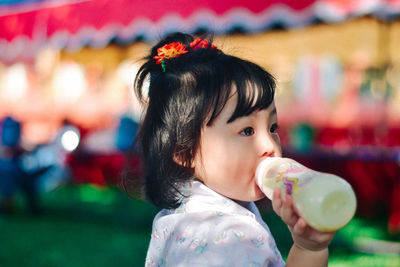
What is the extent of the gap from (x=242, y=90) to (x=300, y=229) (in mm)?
426

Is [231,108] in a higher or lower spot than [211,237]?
higher

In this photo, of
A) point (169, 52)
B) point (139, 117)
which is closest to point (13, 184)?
point (139, 117)

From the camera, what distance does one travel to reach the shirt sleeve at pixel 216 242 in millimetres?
1184

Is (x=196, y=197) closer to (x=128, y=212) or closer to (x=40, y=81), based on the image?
(x=128, y=212)

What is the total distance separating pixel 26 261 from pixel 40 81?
5.91 m

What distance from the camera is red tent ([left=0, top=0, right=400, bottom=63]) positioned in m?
4.10

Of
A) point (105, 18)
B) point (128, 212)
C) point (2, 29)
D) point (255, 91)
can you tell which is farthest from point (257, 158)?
point (2, 29)

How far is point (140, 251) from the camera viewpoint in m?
3.68

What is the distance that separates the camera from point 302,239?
1.13 meters

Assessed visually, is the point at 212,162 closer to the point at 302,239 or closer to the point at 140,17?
the point at 302,239

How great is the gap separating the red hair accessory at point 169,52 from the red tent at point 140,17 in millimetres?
2394

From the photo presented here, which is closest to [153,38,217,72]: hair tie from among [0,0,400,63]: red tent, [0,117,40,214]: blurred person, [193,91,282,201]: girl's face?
[193,91,282,201]: girl's face

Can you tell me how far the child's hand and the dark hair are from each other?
281 millimetres

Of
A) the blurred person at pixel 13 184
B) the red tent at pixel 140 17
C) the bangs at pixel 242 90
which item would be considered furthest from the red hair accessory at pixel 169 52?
the blurred person at pixel 13 184
